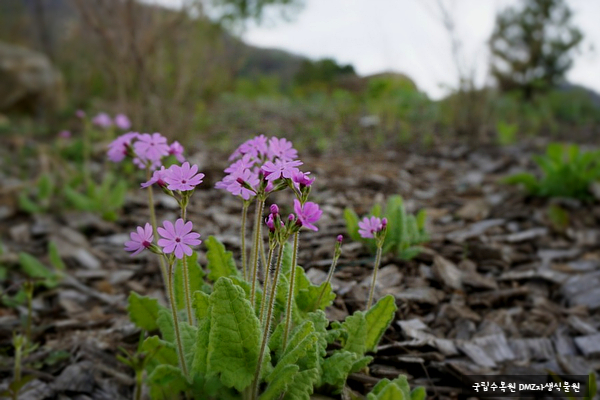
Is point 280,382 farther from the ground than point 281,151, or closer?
closer

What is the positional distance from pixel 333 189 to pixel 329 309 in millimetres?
1719

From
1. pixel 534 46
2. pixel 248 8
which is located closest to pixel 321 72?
pixel 248 8

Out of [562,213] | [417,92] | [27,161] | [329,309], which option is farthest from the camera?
[417,92]

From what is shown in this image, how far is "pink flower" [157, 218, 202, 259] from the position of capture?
1.08m

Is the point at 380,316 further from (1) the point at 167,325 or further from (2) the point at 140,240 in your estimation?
(2) the point at 140,240

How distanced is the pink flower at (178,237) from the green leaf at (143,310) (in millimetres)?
622

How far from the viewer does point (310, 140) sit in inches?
209

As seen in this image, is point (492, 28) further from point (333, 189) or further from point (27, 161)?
point (27, 161)

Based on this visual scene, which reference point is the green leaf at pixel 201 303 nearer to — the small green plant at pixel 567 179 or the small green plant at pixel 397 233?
the small green plant at pixel 397 233

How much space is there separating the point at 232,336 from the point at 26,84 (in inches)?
340

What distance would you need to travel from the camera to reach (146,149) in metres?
1.43

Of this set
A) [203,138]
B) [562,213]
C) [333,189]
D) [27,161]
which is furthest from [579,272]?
[27,161]

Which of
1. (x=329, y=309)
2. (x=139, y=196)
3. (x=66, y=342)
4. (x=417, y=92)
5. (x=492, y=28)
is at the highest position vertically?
(x=492, y=28)

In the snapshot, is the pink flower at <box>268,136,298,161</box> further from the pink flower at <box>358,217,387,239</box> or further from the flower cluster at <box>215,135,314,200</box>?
the pink flower at <box>358,217,387,239</box>
